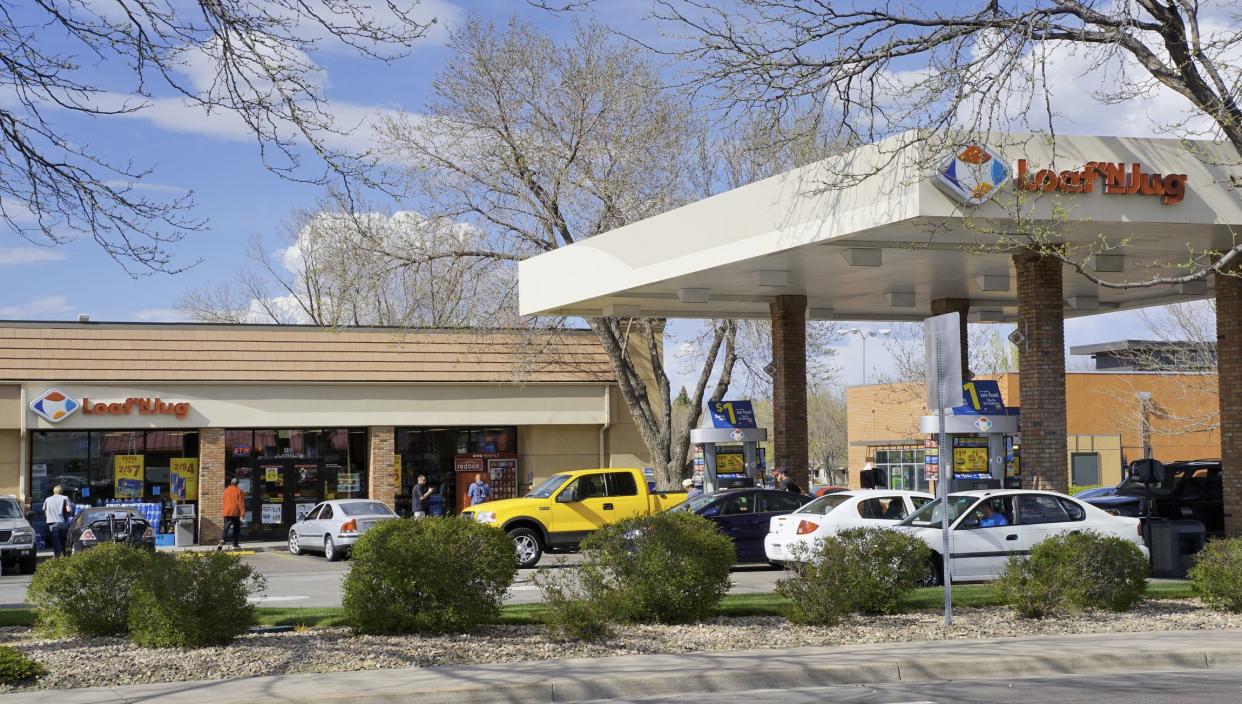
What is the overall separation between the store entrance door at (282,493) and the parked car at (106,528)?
7627 mm

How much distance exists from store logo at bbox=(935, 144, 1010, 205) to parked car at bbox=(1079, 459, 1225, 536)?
340 inches

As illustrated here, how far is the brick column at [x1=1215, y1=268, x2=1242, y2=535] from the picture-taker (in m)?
22.9

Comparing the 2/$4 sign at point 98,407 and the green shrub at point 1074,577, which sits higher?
the 2/$4 sign at point 98,407

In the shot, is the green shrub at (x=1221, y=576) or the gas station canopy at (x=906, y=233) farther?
the gas station canopy at (x=906, y=233)

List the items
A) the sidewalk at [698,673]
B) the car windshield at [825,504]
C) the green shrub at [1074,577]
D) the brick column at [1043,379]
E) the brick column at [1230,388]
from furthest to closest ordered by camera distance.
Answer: the brick column at [1230,388], the brick column at [1043,379], the car windshield at [825,504], the green shrub at [1074,577], the sidewalk at [698,673]

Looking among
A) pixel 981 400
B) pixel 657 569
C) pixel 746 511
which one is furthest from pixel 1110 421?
pixel 657 569

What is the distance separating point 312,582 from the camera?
74.7 feet

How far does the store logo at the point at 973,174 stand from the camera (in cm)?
1822

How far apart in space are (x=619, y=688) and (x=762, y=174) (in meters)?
25.0

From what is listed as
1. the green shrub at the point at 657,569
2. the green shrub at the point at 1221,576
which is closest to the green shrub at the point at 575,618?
the green shrub at the point at 657,569

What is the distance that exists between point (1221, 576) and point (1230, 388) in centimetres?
944

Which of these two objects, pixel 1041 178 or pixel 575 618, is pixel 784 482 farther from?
pixel 575 618

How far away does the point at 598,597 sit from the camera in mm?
13180

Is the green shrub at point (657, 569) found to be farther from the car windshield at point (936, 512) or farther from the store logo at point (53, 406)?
the store logo at point (53, 406)
